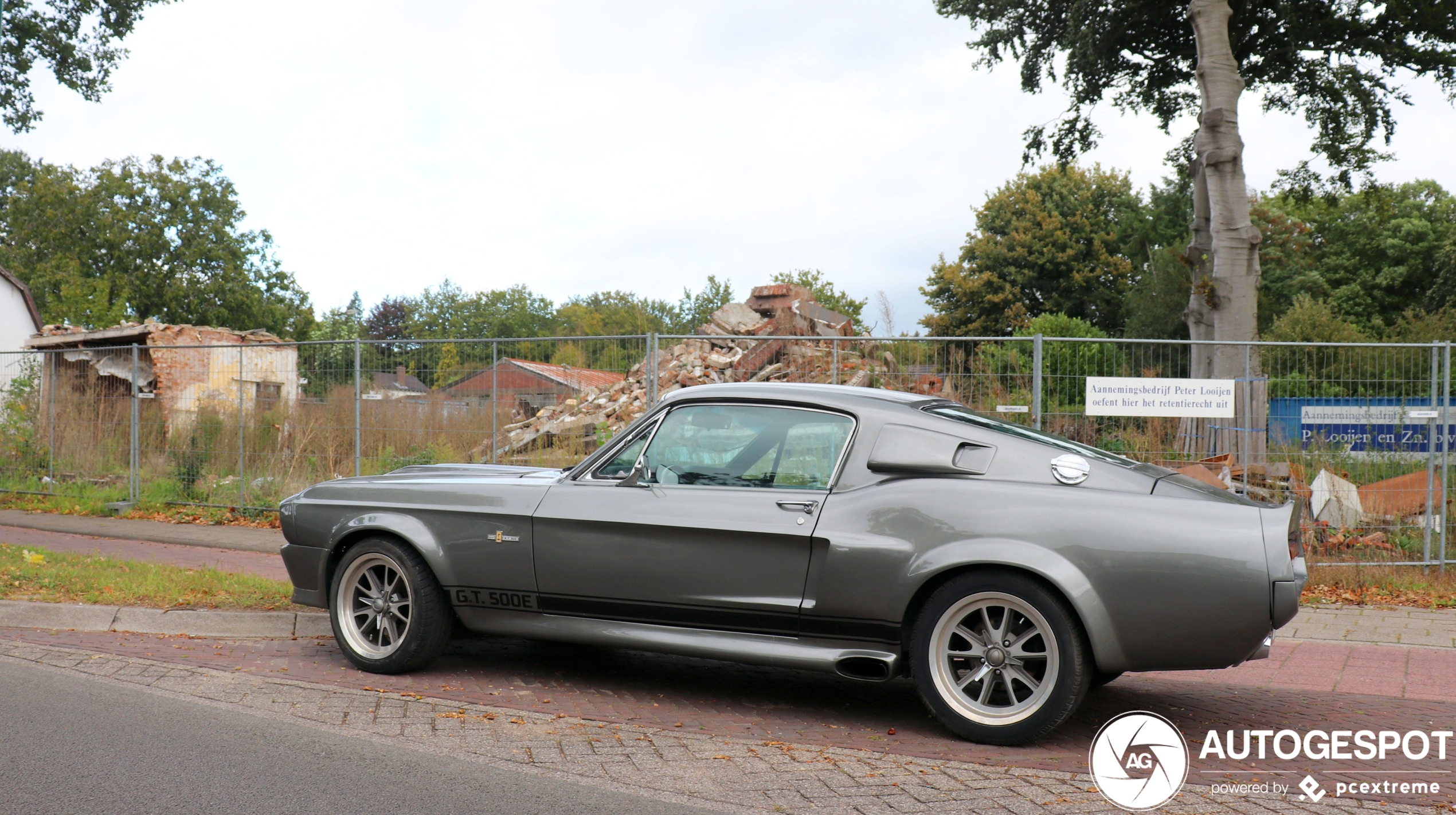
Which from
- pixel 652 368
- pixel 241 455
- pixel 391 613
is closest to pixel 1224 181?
pixel 652 368

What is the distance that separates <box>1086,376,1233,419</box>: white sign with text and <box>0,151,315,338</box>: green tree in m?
54.4

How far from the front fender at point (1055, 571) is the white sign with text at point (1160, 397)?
5.32m

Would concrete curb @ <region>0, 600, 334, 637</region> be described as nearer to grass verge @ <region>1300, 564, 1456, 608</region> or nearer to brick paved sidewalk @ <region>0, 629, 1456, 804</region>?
brick paved sidewalk @ <region>0, 629, 1456, 804</region>

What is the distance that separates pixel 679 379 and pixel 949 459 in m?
11.3

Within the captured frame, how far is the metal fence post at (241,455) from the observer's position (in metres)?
12.6

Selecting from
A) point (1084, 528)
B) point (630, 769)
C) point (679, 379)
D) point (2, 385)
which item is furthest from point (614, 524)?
point (2, 385)

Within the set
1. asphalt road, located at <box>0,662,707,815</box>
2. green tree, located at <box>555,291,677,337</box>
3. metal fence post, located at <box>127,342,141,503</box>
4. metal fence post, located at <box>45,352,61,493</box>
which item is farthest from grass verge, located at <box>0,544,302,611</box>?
green tree, located at <box>555,291,677,337</box>

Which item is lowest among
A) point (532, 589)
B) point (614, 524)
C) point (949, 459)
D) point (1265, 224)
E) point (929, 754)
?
point (929, 754)

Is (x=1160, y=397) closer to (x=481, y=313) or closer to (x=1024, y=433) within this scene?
(x=1024, y=433)

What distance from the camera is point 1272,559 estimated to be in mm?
4074

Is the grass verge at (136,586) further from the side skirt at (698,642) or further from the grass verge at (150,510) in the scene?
the grass verge at (150,510)

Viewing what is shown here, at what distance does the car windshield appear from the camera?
464cm

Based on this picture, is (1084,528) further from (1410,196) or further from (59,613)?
(1410,196)

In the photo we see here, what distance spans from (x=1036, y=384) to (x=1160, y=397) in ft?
3.52
